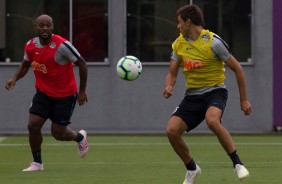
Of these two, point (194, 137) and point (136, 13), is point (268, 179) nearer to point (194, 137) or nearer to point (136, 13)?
point (194, 137)

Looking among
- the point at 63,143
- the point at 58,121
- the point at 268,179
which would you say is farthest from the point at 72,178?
the point at 63,143

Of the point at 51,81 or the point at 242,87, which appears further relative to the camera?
the point at 51,81

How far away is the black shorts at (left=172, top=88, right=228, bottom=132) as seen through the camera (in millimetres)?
11164

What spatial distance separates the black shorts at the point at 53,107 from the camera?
13.4 metres

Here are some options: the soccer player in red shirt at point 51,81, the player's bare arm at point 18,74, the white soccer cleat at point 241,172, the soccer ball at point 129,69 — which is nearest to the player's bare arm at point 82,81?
the soccer player in red shirt at point 51,81

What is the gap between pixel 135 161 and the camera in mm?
15109

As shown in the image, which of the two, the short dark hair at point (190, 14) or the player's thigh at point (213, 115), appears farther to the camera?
the short dark hair at point (190, 14)

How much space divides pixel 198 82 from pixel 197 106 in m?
0.26

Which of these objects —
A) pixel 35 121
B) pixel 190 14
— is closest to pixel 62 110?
pixel 35 121

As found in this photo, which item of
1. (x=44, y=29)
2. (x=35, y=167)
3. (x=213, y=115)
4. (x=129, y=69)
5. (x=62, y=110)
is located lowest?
(x=35, y=167)

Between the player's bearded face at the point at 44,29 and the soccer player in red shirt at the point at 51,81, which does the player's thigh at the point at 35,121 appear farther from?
the player's bearded face at the point at 44,29

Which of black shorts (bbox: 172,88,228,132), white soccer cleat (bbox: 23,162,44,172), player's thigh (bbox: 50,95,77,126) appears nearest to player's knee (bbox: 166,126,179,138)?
black shorts (bbox: 172,88,228,132)

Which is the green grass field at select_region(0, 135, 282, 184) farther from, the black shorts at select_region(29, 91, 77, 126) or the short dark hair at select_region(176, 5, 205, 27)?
the short dark hair at select_region(176, 5, 205, 27)

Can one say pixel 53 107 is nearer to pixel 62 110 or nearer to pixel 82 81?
pixel 62 110
